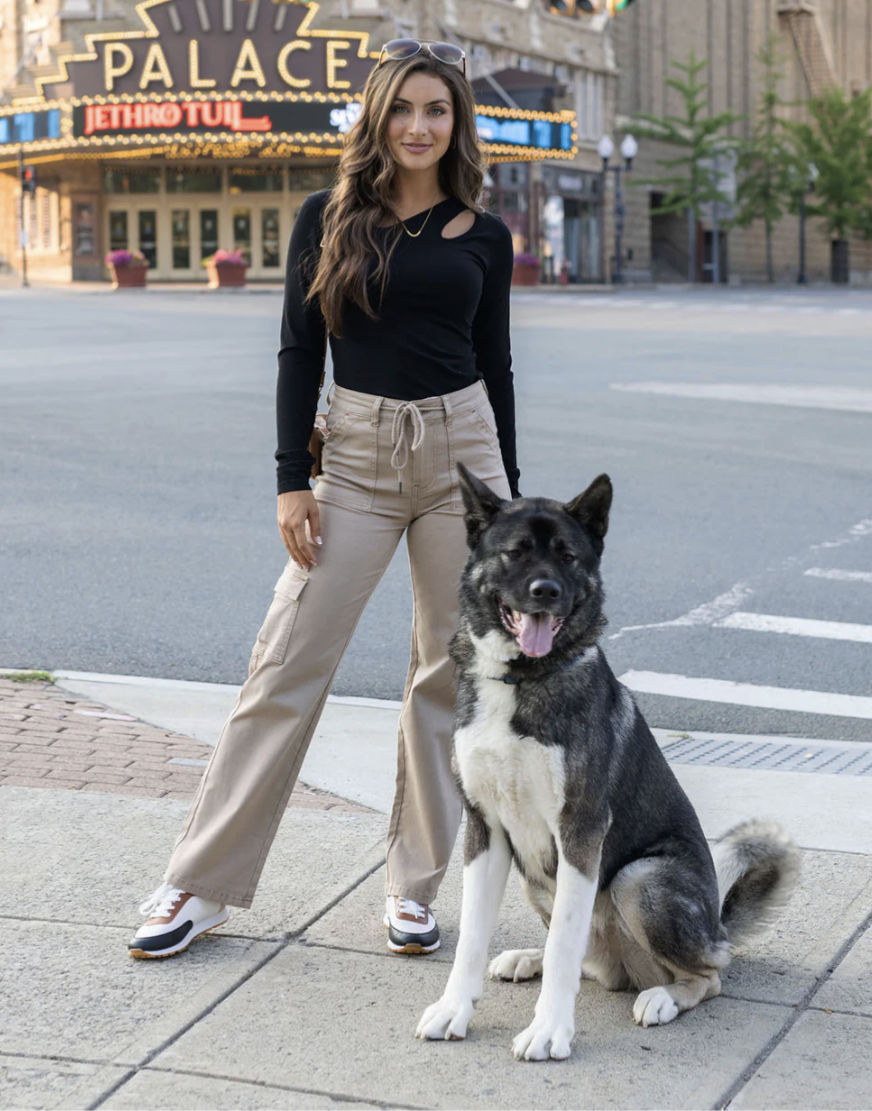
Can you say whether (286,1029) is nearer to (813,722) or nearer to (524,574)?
(524,574)

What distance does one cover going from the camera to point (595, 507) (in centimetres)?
352

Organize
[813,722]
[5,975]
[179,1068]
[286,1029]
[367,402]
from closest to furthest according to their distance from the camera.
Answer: [179,1068] < [286,1029] < [5,975] < [367,402] < [813,722]

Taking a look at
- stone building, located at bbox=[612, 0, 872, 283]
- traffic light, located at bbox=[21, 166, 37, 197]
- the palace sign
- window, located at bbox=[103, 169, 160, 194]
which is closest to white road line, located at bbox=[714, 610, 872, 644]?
the palace sign

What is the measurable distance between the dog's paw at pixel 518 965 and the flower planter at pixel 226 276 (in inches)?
1602

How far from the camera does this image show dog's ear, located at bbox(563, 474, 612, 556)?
350 centimetres

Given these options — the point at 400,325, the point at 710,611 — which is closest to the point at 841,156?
the point at 710,611

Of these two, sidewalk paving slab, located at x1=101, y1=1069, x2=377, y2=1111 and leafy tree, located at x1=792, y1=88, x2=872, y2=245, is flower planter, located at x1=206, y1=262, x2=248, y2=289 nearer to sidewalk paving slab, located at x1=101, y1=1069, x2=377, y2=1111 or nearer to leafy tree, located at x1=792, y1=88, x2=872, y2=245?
leafy tree, located at x1=792, y1=88, x2=872, y2=245

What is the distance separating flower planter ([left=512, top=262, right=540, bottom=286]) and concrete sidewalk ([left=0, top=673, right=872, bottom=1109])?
43.0m

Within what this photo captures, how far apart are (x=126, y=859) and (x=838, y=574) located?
231 inches

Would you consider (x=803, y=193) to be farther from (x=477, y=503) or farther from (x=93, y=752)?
(x=477, y=503)

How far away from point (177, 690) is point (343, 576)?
9.64 feet

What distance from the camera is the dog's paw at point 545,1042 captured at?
3320 mm

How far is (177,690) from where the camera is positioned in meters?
6.72

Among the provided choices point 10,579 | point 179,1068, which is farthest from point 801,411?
point 179,1068
